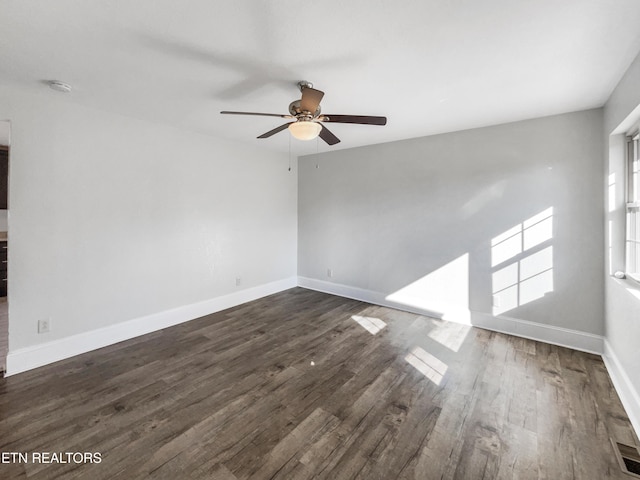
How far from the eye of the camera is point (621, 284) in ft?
7.56

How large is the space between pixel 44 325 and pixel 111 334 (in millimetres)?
574

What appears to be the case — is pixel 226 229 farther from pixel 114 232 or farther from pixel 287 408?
pixel 287 408

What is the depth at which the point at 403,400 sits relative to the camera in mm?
2137

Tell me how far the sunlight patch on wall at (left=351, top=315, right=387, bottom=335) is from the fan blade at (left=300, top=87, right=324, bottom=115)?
255 cm

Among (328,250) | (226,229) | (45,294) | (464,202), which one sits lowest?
(45,294)

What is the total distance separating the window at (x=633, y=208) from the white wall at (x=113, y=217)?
4358mm

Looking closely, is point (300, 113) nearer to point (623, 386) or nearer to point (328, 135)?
point (328, 135)

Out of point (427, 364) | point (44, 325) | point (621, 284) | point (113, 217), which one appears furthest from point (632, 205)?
point (44, 325)

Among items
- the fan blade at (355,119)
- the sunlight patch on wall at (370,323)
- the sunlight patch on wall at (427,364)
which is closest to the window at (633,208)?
the sunlight patch on wall at (427,364)

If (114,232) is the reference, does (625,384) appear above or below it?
below

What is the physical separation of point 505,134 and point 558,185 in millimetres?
810

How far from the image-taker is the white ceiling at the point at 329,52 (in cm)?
150

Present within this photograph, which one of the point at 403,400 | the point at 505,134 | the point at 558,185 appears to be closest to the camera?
the point at 403,400

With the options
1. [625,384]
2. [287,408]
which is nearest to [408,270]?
[625,384]
